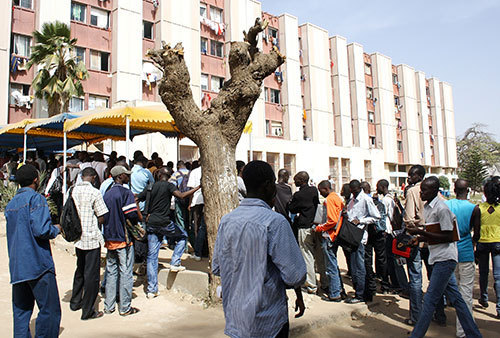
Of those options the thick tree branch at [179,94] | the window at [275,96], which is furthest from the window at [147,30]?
the thick tree branch at [179,94]

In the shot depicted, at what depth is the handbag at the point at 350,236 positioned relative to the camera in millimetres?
6363

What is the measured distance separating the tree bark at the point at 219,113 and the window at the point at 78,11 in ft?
70.4

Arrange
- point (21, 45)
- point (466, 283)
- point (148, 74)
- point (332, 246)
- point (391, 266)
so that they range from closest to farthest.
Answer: point (466, 283) → point (332, 246) → point (391, 266) → point (21, 45) → point (148, 74)

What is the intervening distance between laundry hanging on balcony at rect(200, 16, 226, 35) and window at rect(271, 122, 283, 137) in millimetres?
8543

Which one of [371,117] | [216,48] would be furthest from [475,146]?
[216,48]

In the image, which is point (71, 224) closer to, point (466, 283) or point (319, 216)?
point (319, 216)

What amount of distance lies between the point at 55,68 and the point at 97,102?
4.84 meters

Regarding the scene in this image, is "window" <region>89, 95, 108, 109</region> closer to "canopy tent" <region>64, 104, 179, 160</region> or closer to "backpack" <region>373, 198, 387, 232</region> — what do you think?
"canopy tent" <region>64, 104, 179, 160</region>

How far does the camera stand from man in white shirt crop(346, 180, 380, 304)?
21.4ft

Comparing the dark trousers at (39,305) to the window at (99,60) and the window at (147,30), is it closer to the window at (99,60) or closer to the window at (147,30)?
the window at (99,60)

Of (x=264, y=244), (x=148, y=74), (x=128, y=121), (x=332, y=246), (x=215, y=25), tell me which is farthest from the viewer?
(x=215, y=25)

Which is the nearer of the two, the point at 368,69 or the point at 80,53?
the point at 80,53

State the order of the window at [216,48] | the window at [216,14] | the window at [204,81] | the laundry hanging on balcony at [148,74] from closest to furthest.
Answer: the laundry hanging on balcony at [148,74] < the window at [204,81] < the window at [216,48] < the window at [216,14]

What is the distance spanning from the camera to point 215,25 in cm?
3056
